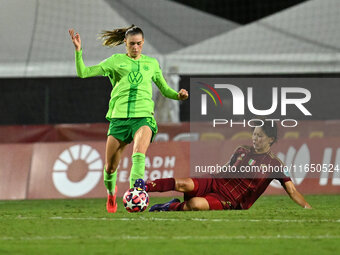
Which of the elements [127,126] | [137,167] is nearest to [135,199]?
[137,167]

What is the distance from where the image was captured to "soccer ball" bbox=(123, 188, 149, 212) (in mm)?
7965

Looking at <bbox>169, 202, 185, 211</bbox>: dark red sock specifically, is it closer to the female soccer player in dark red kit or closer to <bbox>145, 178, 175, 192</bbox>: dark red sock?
the female soccer player in dark red kit

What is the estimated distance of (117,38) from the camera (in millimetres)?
9117

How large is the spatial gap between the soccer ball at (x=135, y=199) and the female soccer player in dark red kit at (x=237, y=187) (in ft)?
1.52

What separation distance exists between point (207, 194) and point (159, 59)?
6.60 m

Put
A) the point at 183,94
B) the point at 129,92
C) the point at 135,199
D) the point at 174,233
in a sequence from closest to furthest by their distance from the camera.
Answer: the point at 174,233 < the point at 135,199 < the point at 183,94 < the point at 129,92

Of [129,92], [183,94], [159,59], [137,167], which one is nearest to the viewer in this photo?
[137,167]

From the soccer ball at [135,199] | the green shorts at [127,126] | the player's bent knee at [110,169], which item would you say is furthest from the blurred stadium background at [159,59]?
the soccer ball at [135,199]

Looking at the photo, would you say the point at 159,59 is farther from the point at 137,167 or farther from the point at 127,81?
the point at 137,167

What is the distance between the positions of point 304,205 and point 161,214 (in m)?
1.61

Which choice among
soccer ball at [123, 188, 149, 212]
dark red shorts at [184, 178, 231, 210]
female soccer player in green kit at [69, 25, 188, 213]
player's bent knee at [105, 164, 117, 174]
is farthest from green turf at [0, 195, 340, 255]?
female soccer player in green kit at [69, 25, 188, 213]

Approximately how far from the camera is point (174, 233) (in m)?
6.13

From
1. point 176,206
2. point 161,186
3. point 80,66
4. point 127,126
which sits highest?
point 80,66

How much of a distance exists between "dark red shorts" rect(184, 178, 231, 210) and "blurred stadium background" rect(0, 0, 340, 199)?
4.71 meters
